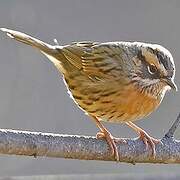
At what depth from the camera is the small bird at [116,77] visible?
4.61 metres

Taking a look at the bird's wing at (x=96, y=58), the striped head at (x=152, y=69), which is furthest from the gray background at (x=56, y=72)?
the striped head at (x=152, y=69)

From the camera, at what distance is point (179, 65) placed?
331 inches

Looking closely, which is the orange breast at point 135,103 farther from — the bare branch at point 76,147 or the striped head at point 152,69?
the bare branch at point 76,147

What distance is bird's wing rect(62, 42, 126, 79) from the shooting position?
489cm

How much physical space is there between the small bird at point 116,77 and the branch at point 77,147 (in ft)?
0.67

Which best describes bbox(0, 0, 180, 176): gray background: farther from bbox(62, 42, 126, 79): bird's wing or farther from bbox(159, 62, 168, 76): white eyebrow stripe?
bbox(159, 62, 168, 76): white eyebrow stripe

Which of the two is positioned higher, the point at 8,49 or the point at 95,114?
the point at 95,114

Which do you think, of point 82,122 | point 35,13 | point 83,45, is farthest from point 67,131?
point 83,45

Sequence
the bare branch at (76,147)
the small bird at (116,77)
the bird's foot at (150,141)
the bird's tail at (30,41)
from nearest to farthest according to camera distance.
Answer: the bare branch at (76,147) → the bird's foot at (150,141) → the small bird at (116,77) → the bird's tail at (30,41)

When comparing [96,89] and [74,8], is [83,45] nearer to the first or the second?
[96,89]

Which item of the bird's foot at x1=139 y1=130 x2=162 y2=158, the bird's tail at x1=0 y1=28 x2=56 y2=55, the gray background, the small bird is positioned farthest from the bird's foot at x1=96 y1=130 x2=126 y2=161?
the gray background

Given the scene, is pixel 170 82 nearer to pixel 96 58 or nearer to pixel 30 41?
pixel 96 58

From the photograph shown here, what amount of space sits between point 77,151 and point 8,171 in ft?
13.0

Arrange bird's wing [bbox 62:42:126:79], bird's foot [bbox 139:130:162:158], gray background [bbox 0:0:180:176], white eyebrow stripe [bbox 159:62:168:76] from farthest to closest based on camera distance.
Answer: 1. gray background [bbox 0:0:180:176]
2. bird's wing [bbox 62:42:126:79]
3. white eyebrow stripe [bbox 159:62:168:76]
4. bird's foot [bbox 139:130:162:158]
